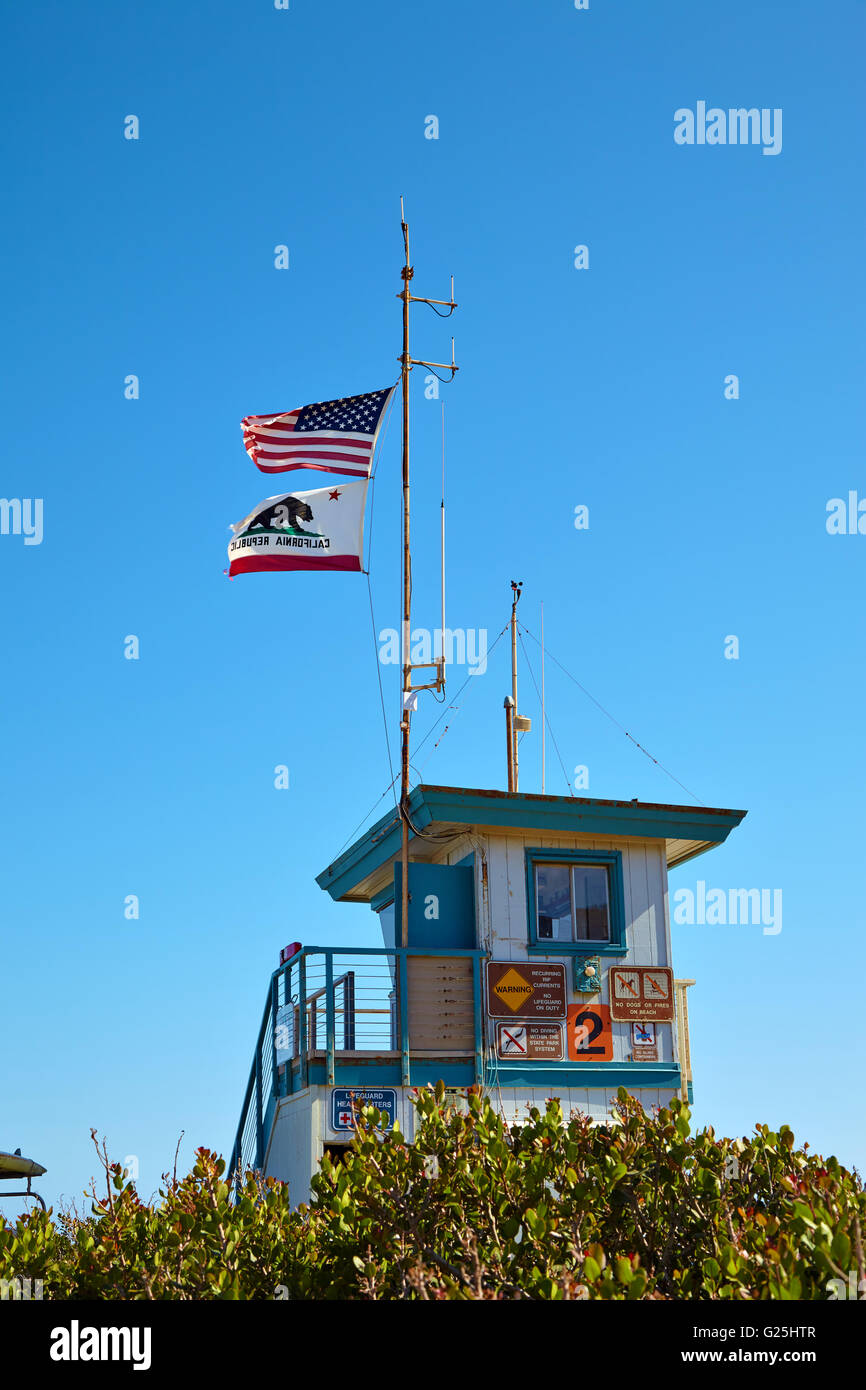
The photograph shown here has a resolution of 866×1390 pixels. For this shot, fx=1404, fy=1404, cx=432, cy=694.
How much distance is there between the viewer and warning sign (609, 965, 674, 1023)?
19.0 metres

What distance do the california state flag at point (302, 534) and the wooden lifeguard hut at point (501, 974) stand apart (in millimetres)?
1008

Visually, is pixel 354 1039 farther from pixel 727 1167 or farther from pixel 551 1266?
pixel 551 1266

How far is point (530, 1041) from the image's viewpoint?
60.6 ft

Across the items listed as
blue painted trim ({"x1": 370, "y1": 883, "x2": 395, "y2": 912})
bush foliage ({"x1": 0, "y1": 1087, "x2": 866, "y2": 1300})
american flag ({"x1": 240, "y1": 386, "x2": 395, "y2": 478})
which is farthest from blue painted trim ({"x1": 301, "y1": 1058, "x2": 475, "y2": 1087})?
american flag ({"x1": 240, "y1": 386, "x2": 395, "y2": 478})

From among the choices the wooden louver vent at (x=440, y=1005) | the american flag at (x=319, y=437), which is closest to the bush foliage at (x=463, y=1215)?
the wooden louver vent at (x=440, y=1005)

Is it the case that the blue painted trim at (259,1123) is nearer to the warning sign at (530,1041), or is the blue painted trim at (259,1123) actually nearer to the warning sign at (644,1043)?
the warning sign at (530,1041)

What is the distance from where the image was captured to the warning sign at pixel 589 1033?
61.1ft

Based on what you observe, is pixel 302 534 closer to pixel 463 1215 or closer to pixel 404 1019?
pixel 404 1019

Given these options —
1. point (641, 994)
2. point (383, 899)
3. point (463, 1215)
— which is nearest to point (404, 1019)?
point (641, 994)

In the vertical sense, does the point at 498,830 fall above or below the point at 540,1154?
above

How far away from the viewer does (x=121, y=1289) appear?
1051 centimetres
